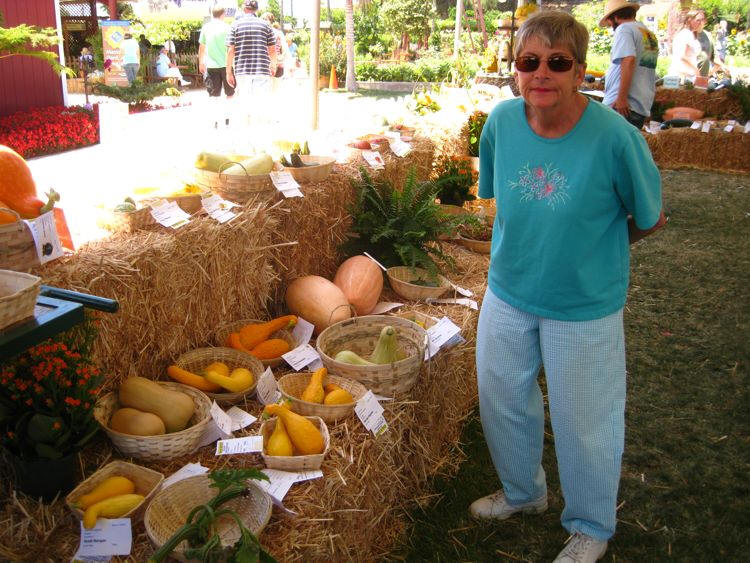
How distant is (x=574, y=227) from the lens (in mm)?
1994

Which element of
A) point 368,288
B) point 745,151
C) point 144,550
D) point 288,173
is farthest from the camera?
point 745,151

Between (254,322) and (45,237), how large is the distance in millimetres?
1176

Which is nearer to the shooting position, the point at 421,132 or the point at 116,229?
the point at 116,229

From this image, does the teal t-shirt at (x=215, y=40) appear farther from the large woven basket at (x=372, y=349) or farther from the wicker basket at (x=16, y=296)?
the wicker basket at (x=16, y=296)

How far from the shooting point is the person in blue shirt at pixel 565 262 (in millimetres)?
1931

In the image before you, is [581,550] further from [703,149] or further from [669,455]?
[703,149]

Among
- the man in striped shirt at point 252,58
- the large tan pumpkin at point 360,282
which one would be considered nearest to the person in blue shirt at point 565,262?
the large tan pumpkin at point 360,282

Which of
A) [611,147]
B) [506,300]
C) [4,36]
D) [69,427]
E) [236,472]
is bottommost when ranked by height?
[236,472]

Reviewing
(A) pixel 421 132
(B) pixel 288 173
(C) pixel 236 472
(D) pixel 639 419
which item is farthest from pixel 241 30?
(C) pixel 236 472

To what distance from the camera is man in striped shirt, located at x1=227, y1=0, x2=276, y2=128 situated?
26.6 feet

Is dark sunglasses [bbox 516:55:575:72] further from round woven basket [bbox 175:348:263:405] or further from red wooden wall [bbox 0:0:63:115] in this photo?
red wooden wall [bbox 0:0:63:115]

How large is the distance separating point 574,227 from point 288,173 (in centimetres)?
167

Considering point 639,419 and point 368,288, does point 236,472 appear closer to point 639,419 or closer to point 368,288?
point 368,288

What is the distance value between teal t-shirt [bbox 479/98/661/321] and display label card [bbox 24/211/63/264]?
146 cm
